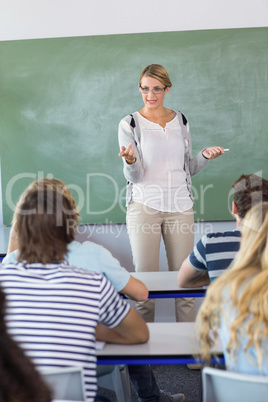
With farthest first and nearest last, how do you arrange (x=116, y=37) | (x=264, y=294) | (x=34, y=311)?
(x=116, y=37) < (x=34, y=311) < (x=264, y=294)

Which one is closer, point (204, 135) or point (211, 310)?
point (211, 310)

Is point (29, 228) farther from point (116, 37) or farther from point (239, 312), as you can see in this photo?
point (116, 37)

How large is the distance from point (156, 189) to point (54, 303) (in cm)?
184

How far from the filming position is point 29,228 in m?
1.88

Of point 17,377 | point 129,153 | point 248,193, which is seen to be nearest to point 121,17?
point 129,153

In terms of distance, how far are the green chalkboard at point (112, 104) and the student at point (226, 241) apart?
2.11 metres

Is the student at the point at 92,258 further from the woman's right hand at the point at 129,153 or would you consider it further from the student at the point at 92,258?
the woman's right hand at the point at 129,153

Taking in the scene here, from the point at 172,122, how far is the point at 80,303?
2068 mm

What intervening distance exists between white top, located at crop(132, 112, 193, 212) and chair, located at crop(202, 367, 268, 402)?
1.94 m

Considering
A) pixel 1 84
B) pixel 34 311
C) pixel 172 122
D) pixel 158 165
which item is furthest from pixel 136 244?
pixel 1 84

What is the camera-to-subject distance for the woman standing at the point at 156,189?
341cm

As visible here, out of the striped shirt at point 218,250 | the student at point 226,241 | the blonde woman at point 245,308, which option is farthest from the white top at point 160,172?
the blonde woman at point 245,308

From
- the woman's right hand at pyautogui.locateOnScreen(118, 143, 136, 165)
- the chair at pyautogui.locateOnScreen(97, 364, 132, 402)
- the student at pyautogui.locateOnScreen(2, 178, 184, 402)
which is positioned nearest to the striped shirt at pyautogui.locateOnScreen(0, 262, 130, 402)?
the student at pyautogui.locateOnScreen(2, 178, 184, 402)

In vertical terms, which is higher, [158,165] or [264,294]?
[158,165]
